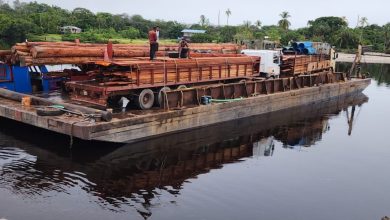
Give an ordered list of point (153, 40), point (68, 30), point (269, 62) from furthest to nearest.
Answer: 1. point (68, 30)
2. point (269, 62)
3. point (153, 40)

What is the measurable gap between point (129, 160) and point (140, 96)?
3660 millimetres

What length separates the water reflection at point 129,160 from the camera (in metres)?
12.1

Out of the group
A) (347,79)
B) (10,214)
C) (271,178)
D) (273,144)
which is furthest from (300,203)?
(347,79)

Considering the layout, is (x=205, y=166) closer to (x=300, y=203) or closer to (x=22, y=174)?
(x=300, y=203)

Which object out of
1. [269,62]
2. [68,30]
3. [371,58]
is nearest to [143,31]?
[68,30]

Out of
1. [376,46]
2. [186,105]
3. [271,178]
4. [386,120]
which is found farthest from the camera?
[376,46]

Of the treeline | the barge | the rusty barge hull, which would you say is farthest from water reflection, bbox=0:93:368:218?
the treeline

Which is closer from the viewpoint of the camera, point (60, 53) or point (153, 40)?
point (60, 53)

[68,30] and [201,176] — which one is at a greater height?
[68,30]

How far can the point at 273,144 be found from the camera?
Answer: 1903cm

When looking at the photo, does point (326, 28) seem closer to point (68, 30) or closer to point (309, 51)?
point (68, 30)

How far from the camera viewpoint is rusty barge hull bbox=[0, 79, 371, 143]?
14523mm

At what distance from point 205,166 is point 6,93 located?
994 centimetres

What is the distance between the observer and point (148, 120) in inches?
643
